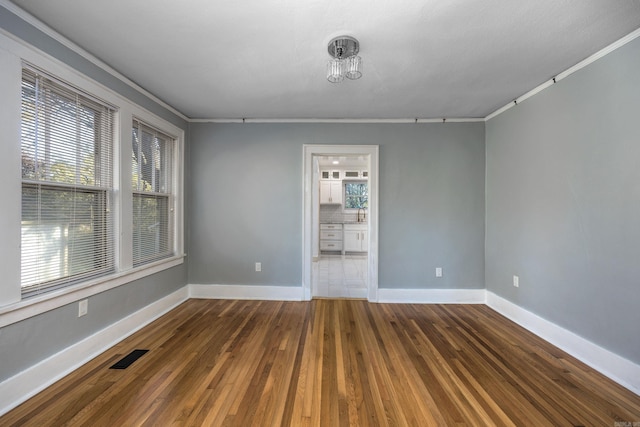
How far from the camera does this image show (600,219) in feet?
6.56

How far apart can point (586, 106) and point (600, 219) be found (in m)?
0.91

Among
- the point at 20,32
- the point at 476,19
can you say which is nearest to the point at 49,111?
the point at 20,32

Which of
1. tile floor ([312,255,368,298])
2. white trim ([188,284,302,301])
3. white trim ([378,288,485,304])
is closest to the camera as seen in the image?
white trim ([378,288,485,304])

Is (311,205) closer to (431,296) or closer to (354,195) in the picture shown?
(431,296)

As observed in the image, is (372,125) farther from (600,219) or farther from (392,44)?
(600,219)

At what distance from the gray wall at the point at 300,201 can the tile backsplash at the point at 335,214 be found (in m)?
4.17

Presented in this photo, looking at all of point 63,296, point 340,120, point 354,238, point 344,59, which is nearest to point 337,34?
point 344,59

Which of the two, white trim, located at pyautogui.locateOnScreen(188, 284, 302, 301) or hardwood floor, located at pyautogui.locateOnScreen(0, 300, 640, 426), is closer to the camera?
hardwood floor, located at pyautogui.locateOnScreen(0, 300, 640, 426)

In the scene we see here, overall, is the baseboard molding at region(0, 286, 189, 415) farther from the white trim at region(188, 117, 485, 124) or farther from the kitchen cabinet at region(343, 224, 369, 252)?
the kitchen cabinet at region(343, 224, 369, 252)

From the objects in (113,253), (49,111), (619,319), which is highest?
(49,111)

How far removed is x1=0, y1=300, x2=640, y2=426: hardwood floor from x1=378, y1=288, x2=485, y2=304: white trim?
61 centimetres

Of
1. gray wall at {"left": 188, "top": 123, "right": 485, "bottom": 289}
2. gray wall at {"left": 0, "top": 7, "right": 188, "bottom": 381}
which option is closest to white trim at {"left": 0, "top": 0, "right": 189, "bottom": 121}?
gray wall at {"left": 0, "top": 7, "right": 188, "bottom": 381}

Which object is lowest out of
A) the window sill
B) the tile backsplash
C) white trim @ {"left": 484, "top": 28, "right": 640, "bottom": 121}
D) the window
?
the window sill

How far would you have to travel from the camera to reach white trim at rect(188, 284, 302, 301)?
11.6ft
